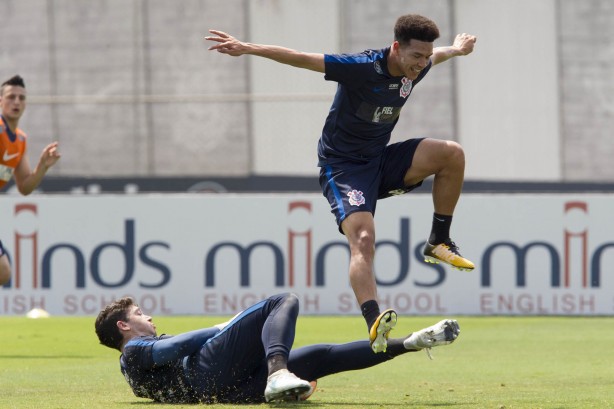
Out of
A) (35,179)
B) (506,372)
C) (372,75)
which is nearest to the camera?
(372,75)

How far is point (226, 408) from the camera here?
7594 mm

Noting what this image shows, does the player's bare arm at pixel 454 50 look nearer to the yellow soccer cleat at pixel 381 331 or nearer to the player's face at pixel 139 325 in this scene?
the yellow soccer cleat at pixel 381 331

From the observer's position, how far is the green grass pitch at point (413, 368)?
841 centimetres

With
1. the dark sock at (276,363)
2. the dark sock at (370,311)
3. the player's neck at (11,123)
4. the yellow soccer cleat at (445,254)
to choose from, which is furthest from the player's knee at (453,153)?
the player's neck at (11,123)

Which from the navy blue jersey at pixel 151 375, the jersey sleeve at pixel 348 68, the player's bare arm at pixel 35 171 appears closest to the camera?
the navy blue jersey at pixel 151 375

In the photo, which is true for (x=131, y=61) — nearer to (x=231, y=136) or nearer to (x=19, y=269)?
(x=231, y=136)

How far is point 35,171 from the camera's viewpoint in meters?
12.5

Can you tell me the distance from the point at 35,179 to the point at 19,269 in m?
5.83

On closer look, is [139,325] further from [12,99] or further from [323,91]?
[323,91]

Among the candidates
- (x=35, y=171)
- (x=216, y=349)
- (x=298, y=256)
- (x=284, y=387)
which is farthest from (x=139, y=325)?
(x=298, y=256)

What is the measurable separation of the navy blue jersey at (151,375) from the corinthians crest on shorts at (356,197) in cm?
191

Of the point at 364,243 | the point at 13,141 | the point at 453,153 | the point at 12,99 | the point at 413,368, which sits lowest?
the point at 413,368

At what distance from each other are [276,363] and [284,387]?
0.89 feet

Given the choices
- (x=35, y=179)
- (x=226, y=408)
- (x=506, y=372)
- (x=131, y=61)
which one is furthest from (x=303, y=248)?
(x=131, y=61)
